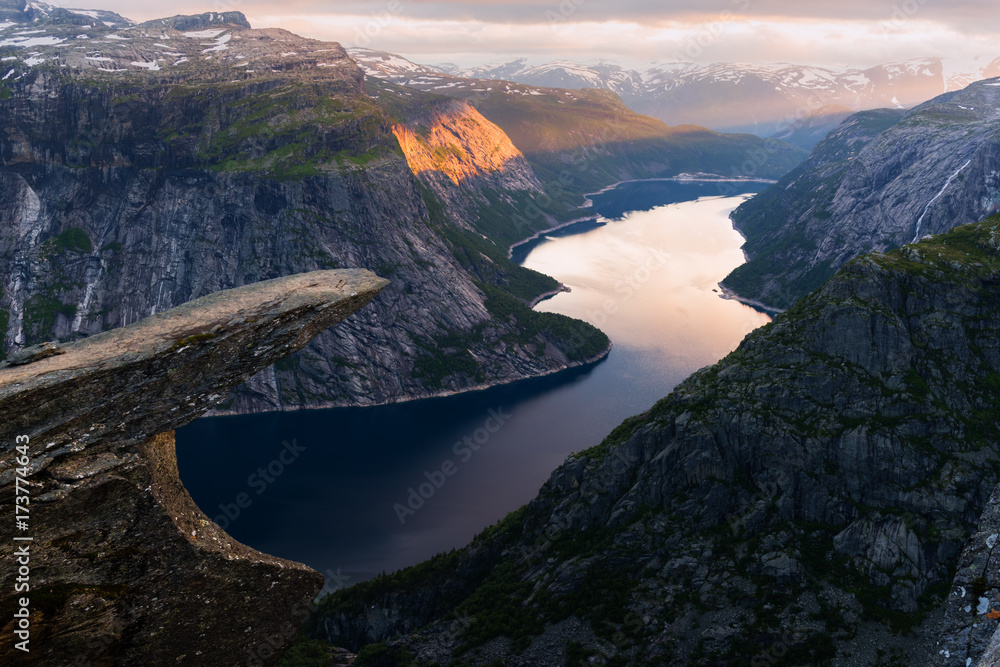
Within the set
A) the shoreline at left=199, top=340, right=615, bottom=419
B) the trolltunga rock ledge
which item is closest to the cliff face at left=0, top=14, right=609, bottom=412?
the shoreline at left=199, top=340, right=615, bottom=419

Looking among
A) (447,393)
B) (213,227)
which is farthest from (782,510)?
(213,227)

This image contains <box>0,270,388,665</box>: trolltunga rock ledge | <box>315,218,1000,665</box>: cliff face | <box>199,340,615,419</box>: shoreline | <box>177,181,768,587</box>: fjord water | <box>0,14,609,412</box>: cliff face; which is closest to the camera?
<box>0,270,388,665</box>: trolltunga rock ledge

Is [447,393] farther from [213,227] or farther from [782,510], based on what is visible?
[782,510]

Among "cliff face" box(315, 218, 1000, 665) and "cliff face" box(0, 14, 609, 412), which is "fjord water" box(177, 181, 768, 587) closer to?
"cliff face" box(0, 14, 609, 412)

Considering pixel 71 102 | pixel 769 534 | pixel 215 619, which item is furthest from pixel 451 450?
pixel 71 102

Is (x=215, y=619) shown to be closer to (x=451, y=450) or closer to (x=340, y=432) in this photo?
(x=451, y=450)

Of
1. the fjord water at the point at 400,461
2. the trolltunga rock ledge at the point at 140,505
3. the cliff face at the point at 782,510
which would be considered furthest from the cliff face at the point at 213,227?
the trolltunga rock ledge at the point at 140,505
